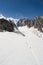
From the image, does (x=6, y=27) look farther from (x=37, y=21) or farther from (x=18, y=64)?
(x=37, y=21)

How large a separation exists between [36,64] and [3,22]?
10616mm

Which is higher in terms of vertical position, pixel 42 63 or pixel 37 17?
pixel 37 17

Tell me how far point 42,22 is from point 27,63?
21.3 metres

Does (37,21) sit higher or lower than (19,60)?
higher

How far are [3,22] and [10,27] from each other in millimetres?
1144

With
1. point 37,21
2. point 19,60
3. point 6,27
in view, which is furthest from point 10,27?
point 37,21

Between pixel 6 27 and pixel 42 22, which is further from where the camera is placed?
pixel 42 22

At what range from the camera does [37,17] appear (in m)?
24.2

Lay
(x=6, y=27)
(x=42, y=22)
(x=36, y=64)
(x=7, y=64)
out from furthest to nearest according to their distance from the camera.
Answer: (x=42, y=22) < (x=6, y=27) < (x=36, y=64) < (x=7, y=64)

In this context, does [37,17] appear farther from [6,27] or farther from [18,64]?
[18,64]

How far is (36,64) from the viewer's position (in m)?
2.90

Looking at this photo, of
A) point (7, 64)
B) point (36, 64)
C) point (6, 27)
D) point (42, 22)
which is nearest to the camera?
point (7, 64)

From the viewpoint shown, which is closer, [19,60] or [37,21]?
[19,60]

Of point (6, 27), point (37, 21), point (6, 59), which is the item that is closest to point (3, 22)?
point (6, 27)
